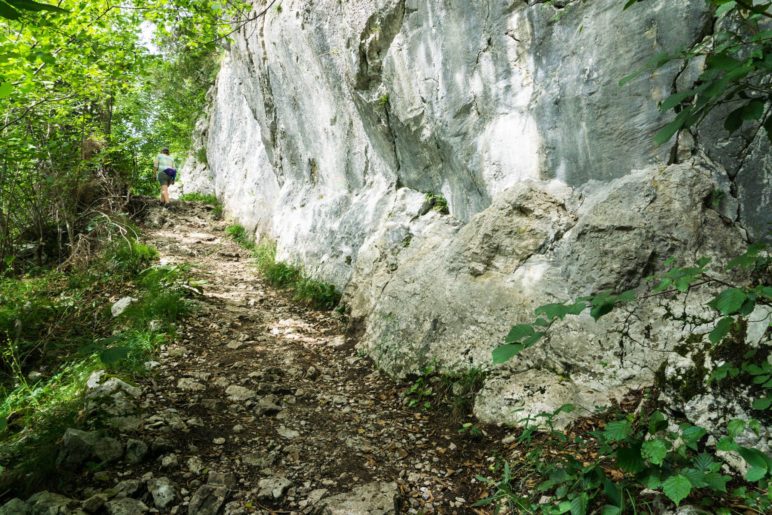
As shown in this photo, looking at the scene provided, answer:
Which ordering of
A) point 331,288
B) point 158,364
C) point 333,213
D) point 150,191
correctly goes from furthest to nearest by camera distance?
point 150,191 → point 333,213 → point 331,288 → point 158,364

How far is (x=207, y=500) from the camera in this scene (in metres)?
2.72

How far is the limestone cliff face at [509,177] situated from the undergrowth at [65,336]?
228 centimetres

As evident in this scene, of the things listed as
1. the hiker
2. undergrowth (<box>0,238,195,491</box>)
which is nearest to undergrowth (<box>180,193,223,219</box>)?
the hiker

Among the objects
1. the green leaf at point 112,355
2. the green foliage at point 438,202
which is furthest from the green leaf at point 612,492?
the green foliage at point 438,202

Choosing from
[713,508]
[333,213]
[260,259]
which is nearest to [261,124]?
[260,259]

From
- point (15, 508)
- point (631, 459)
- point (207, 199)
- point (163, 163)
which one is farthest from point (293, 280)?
point (207, 199)

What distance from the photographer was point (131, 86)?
9125 mm

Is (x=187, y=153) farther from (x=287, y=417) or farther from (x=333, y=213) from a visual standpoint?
(x=287, y=417)

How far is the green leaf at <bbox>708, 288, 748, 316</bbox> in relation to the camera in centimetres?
152

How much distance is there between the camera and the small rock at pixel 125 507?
254 centimetres

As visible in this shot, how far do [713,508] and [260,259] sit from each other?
818cm

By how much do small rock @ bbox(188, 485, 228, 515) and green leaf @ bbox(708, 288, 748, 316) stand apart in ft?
8.87

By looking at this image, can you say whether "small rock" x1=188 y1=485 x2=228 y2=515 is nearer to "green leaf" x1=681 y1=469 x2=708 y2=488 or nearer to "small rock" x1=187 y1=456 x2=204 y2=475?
"small rock" x1=187 y1=456 x2=204 y2=475

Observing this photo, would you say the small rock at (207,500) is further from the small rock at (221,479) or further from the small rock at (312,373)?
the small rock at (312,373)
